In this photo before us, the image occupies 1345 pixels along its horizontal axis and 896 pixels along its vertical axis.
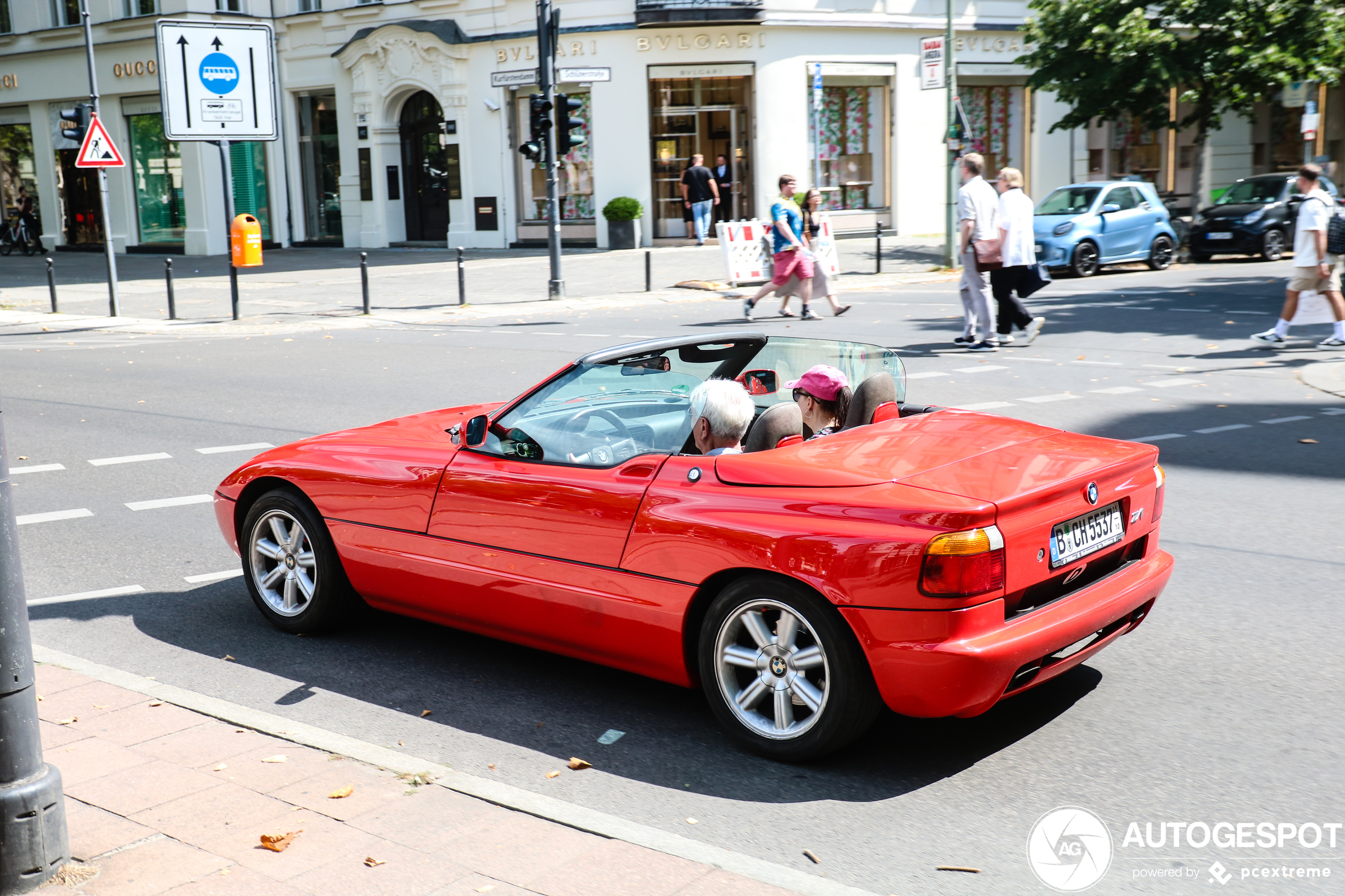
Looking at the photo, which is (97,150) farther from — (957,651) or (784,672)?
(957,651)

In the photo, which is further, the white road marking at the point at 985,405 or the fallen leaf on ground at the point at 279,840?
the white road marking at the point at 985,405

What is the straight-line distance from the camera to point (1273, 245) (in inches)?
1009

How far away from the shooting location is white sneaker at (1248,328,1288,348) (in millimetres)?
13984

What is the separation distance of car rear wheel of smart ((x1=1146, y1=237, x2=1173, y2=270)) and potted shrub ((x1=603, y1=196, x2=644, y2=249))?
37.5ft

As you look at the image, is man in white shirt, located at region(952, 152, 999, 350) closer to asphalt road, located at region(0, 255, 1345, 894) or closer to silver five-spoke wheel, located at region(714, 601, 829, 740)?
asphalt road, located at region(0, 255, 1345, 894)

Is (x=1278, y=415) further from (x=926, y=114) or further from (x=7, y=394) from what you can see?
(x=926, y=114)

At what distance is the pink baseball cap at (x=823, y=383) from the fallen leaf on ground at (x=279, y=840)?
7.94 feet

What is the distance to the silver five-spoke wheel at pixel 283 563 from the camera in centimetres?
557

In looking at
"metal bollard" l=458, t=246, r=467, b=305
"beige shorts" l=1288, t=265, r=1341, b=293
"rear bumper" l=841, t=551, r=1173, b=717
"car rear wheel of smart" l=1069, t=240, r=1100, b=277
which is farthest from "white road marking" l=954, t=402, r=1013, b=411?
"car rear wheel of smart" l=1069, t=240, r=1100, b=277

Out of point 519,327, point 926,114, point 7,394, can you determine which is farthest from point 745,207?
point 7,394

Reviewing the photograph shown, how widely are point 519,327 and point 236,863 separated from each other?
14916mm

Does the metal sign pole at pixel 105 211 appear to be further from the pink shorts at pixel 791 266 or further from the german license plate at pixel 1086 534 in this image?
the german license plate at pixel 1086 534

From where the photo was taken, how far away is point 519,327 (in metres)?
18.1

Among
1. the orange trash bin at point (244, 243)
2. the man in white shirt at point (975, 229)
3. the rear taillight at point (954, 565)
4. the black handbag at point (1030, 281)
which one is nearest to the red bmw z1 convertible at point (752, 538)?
the rear taillight at point (954, 565)
